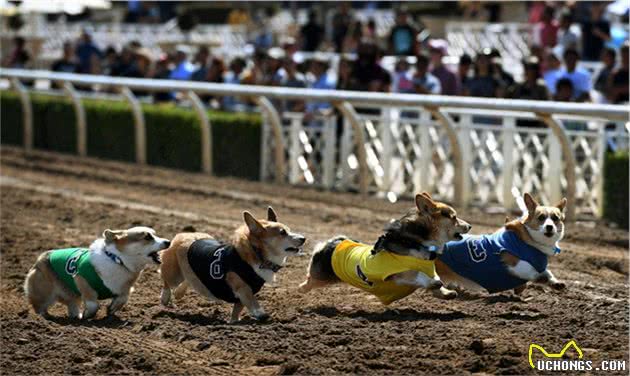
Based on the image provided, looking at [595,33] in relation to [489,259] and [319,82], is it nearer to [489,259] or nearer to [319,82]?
[319,82]

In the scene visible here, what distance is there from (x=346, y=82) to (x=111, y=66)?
6.91 meters

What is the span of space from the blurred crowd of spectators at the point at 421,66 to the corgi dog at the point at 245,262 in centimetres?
662

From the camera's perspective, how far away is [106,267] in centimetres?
837

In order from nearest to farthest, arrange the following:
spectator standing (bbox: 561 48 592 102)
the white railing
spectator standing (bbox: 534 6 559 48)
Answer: the white railing
spectator standing (bbox: 561 48 592 102)
spectator standing (bbox: 534 6 559 48)

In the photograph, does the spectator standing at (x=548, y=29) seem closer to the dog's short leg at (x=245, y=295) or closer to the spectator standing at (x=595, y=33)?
the spectator standing at (x=595, y=33)

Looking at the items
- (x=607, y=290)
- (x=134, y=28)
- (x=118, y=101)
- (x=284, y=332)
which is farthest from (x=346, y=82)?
(x=134, y=28)

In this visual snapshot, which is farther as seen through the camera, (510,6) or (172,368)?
(510,6)

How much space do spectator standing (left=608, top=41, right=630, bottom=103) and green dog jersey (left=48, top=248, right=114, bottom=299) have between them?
7.68 meters

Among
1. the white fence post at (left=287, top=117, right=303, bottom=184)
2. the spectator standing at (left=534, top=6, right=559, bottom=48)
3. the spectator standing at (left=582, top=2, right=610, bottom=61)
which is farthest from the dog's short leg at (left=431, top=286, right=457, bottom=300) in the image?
the spectator standing at (left=534, top=6, right=559, bottom=48)

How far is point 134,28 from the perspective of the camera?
102 ft

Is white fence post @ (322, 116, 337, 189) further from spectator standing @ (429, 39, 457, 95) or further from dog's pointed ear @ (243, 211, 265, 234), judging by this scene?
dog's pointed ear @ (243, 211, 265, 234)

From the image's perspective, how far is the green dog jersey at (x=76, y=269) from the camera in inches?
330

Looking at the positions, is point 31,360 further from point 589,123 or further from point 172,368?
point 589,123

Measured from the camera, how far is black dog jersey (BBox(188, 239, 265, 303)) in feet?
26.9
